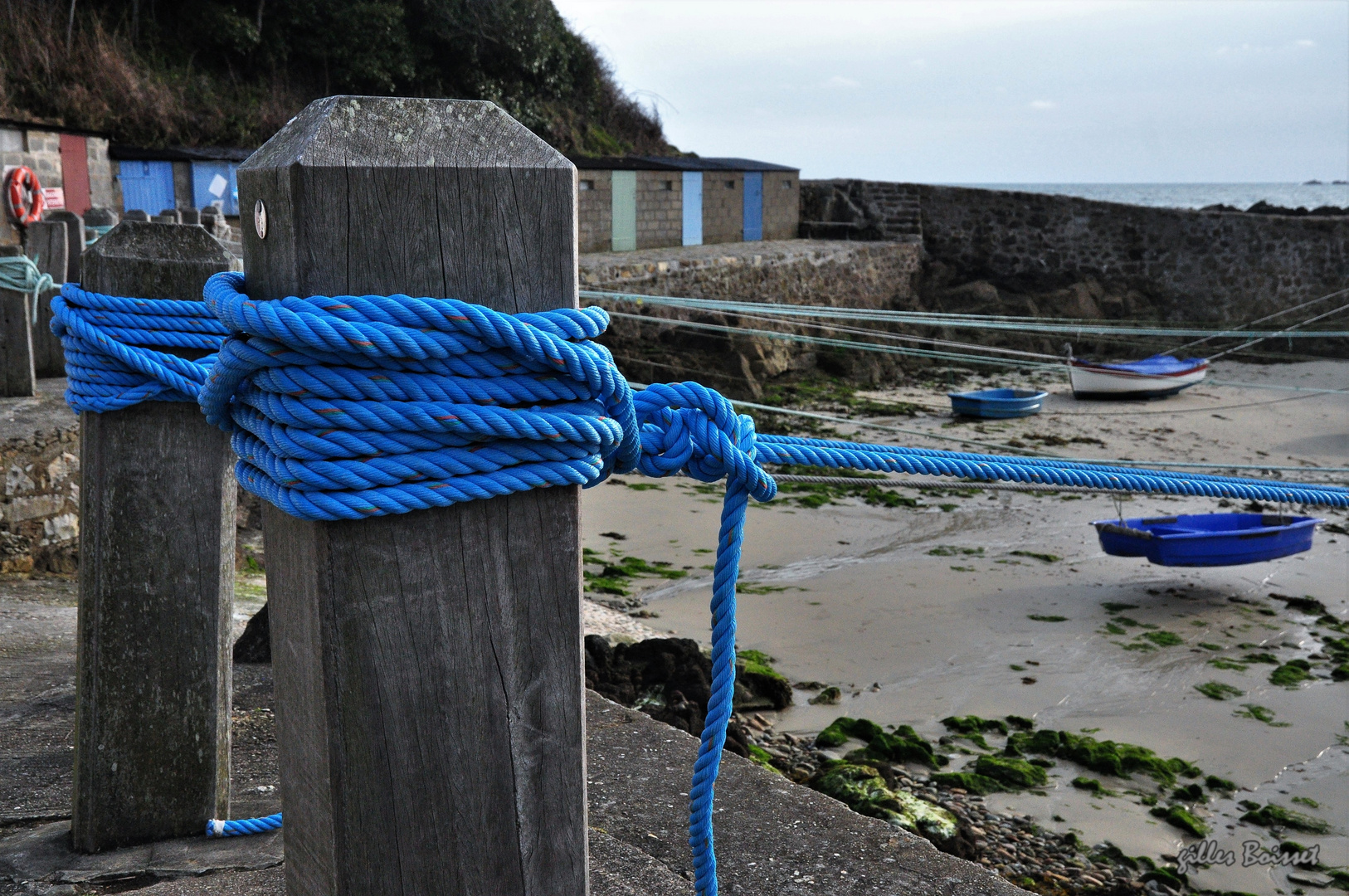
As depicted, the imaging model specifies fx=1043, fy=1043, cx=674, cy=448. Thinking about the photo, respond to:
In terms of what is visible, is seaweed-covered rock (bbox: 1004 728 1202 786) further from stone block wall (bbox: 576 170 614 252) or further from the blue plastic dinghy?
stone block wall (bbox: 576 170 614 252)

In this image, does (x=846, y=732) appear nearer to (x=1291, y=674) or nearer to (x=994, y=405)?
(x=1291, y=674)

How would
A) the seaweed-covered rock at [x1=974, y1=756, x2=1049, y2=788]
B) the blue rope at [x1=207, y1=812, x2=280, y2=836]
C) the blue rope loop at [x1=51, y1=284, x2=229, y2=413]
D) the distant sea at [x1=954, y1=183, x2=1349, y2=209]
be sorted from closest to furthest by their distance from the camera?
the blue rope loop at [x1=51, y1=284, x2=229, y2=413]
the blue rope at [x1=207, y1=812, x2=280, y2=836]
the seaweed-covered rock at [x1=974, y1=756, x2=1049, y2=788]
the distant sea at [x1=954, y1=183, x2=1349, y2=209]

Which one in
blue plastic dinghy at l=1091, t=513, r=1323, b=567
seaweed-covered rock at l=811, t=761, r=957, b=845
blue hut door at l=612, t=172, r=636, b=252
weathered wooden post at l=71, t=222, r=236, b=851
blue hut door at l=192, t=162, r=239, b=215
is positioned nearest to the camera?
weathered wooden post at l=71, t=222, r=236, b=851

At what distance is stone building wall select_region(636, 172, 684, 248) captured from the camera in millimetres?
20281

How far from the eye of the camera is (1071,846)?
4.56 metres

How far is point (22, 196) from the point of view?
11.7 m

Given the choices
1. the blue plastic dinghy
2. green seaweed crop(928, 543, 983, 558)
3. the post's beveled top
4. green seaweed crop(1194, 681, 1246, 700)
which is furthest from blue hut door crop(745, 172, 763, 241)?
the post's beveled top

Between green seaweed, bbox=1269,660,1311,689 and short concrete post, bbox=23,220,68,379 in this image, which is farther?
green seaweed, bbox=1269,660,1311,689

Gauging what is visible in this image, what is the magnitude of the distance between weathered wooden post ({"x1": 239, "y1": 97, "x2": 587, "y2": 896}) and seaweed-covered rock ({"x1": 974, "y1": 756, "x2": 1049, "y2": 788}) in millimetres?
4691

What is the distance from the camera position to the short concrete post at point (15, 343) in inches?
193

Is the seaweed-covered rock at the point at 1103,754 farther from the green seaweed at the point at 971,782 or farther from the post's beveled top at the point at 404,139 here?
the post's beveled top at the point at 404,139

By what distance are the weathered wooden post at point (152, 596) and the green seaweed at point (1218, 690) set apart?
20.3 feet

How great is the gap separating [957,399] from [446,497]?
1457 cm

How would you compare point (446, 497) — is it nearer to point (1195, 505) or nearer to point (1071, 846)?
point (1071, 846)
